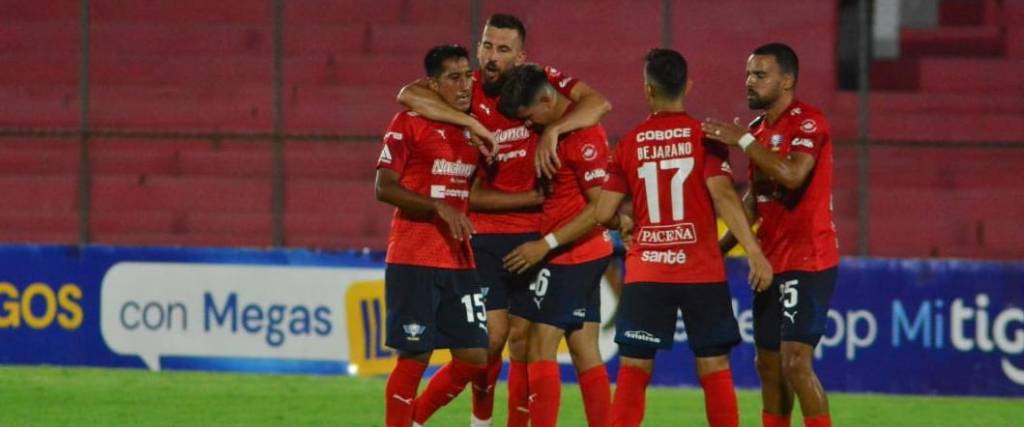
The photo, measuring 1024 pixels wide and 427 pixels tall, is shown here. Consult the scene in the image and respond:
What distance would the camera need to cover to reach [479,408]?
8023 millimetres

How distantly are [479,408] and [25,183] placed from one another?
9276 mm

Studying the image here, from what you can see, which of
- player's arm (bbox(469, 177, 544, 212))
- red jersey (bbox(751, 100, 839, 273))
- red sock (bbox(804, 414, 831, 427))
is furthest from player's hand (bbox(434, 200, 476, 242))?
red sock (bbox(804, 414, 831, 427))

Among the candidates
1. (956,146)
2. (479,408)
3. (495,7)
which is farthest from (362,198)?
(479,408)

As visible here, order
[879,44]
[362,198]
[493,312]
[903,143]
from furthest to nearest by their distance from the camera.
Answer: [879,44]
[362,198]
[903,143]
[493,312]

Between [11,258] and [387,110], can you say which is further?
[387,110]

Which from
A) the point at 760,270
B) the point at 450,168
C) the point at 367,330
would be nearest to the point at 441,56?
the point at 450,168

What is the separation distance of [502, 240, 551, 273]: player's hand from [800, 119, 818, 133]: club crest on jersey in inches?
50.5

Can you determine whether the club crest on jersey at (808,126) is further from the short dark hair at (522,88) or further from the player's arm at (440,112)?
the player's arm at (440,112)

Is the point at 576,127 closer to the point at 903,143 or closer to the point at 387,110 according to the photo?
the point at 903,143

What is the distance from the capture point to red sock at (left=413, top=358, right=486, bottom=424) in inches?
301

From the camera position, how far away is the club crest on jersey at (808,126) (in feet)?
23.1

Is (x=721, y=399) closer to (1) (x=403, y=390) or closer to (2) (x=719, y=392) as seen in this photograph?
(2) (x=719, y=392)

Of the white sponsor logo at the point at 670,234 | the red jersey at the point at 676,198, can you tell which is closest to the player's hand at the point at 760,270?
the red jersey at the point at 676,198

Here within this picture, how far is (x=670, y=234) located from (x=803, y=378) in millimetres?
870
